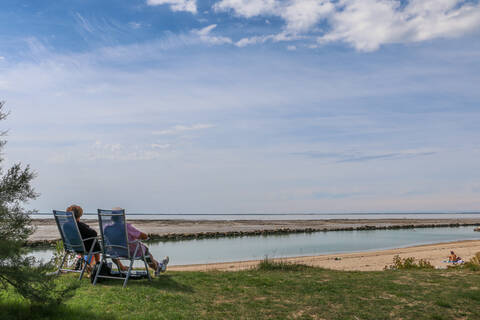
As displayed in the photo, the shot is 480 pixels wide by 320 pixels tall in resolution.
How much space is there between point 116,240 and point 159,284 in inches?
43.8

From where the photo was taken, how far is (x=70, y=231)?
7.92m

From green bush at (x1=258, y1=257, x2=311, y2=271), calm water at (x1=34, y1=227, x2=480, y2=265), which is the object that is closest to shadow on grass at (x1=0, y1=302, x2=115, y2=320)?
green bush at (x1=258, y1=257, x2=311, y2=271)

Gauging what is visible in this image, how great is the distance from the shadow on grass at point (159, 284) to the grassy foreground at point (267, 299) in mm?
17

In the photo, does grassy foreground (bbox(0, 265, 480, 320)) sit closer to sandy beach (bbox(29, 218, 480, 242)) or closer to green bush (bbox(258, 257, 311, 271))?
green bush (bbox(258, 257, 311, 271))

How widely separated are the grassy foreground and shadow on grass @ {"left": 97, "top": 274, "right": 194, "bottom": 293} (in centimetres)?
2

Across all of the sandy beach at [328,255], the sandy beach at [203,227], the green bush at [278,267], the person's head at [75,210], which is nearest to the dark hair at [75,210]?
the person's head at [75,210]

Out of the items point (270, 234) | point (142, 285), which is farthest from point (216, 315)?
point (270, 234)

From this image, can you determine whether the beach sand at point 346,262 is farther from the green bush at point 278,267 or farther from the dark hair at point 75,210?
the dark hair at point 75,210

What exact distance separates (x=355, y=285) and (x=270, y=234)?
1661 inches

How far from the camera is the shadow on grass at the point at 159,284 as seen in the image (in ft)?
23.5

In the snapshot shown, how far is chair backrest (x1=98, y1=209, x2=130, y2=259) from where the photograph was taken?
733cm

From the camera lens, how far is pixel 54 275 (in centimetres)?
489

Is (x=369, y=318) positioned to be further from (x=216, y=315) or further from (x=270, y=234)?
(x=270, y=234)

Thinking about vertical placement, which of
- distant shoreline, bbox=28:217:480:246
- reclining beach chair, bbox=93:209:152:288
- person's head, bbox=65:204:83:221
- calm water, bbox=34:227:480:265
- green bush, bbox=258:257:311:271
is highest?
person's head, bbox=65:204:83:221
